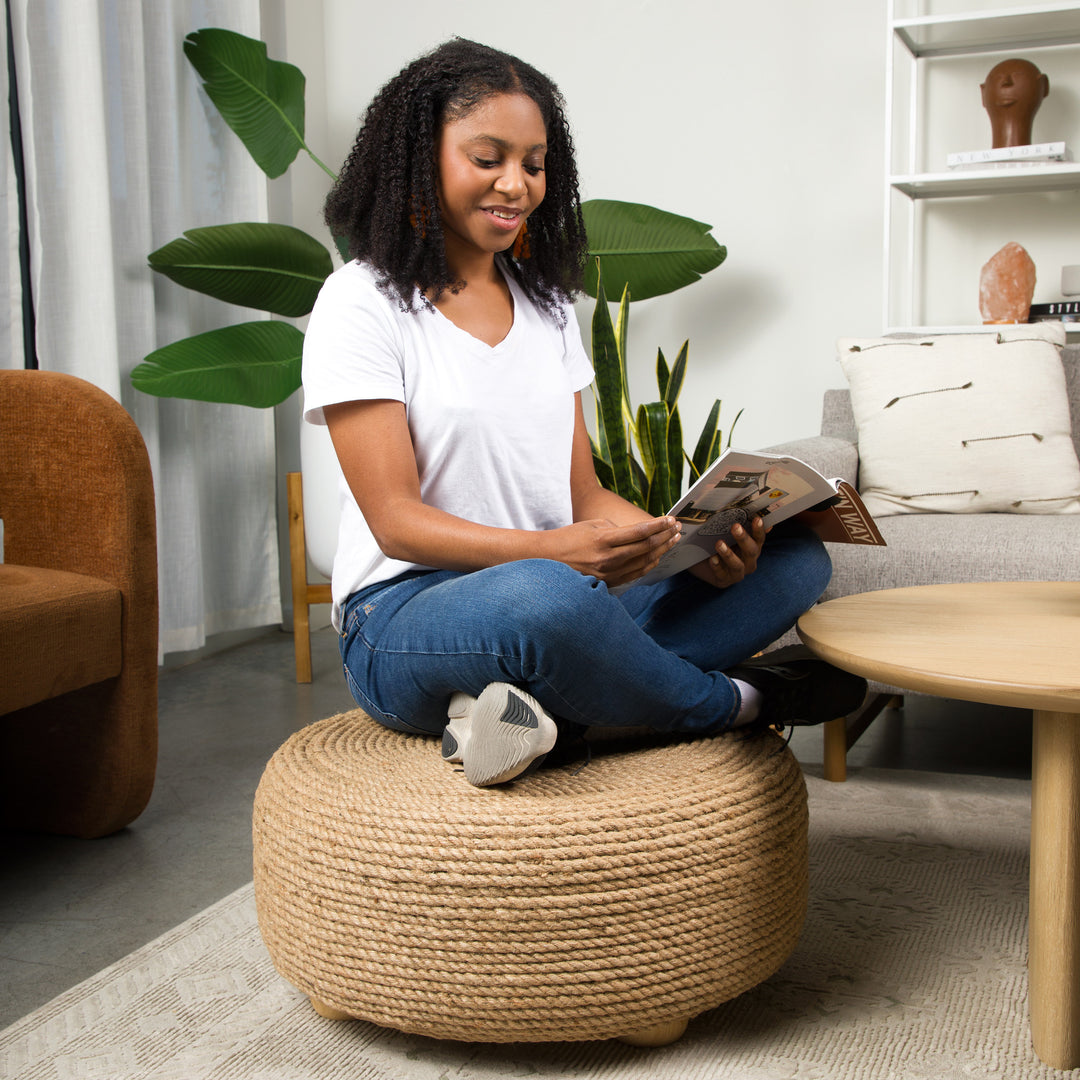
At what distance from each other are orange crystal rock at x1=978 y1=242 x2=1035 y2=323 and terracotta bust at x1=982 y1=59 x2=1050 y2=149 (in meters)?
0.28

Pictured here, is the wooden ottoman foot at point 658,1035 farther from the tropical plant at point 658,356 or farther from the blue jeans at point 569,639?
the tropical plant at point 658,356

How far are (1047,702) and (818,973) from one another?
19.1 inches

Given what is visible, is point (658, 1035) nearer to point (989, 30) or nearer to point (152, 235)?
point (152, 235)

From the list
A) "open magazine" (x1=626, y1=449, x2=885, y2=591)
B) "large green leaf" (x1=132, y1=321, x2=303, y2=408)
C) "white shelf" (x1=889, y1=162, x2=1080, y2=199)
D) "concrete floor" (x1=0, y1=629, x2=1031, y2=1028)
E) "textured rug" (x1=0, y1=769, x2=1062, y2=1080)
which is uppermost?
"white shelf" (x1=889, y1=162, x2=1080, y2=199)

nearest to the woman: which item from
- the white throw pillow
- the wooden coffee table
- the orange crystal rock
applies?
the wooden coffee table

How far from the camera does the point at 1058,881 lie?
105 centimetres

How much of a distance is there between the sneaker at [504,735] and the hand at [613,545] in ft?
0.55

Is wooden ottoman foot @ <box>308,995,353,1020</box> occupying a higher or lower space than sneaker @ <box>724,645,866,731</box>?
lower

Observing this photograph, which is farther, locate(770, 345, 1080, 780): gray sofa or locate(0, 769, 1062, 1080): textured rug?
locate(770, 345, 1080, 780): gray sofa

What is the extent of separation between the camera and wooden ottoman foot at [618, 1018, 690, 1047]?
1.07m

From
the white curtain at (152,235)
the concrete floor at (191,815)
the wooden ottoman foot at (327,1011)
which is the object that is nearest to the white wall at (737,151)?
the white curtain at (152,235)

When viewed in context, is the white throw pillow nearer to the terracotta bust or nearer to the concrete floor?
the concrete floor

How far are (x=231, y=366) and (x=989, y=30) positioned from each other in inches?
81.2

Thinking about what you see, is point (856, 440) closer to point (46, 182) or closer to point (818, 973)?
point (818, 973)
